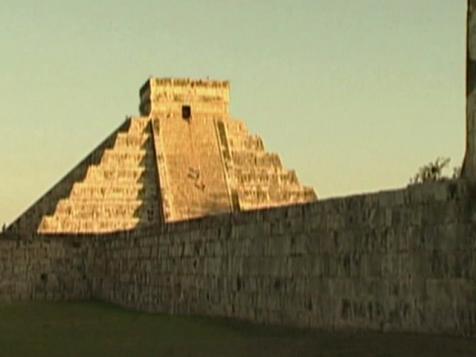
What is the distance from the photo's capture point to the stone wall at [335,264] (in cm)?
952

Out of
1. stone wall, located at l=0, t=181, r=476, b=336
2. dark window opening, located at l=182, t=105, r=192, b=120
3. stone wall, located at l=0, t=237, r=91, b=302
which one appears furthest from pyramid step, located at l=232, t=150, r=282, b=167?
stone wall, located at l=0, t=181, r=476, b=336

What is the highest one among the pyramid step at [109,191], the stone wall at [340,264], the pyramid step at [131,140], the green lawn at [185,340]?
the pyramid step at [131,140]

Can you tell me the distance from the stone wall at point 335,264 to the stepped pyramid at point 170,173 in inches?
799

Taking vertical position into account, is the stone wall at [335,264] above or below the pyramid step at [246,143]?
below

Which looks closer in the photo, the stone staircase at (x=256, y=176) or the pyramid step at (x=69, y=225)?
the pyramid step at (x=69, y=225)

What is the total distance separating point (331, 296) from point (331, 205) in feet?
3.24

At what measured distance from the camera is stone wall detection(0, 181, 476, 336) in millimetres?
9516

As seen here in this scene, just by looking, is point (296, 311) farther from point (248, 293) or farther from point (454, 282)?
point (454, 282)

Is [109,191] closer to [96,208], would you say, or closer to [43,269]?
[96,208]

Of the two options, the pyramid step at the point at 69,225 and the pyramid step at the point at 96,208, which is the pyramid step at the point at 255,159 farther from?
the pyramid step at the point at 69,225

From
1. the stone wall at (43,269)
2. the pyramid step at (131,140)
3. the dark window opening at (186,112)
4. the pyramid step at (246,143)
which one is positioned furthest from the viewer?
the dark window opening at (186,112)

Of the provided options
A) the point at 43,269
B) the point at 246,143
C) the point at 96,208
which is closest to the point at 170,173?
the point at 246,143

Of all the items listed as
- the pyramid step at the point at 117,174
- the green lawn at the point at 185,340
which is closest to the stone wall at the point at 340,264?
the green lawn at the point at 185,340

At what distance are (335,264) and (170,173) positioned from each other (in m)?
32.3
